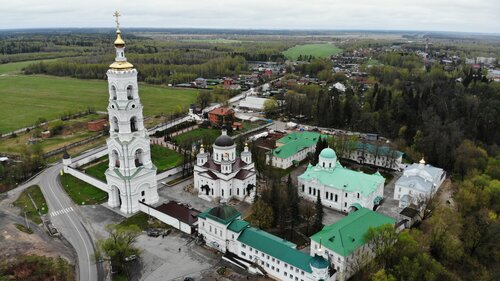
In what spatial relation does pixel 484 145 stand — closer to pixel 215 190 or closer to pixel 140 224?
pixel 215 190

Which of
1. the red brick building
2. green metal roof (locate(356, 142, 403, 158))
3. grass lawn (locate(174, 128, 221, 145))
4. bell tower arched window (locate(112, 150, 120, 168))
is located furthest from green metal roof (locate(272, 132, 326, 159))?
bell tower arched window (locate(112, 150, 120, 168))

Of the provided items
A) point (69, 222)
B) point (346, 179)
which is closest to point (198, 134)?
point (69, 222)

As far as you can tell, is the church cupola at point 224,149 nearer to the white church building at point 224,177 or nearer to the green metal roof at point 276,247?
the white church building at point 224,177

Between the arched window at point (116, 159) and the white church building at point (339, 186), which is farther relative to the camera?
the white church building at point (339, 186)

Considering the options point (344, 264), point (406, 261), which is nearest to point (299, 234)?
point (344, 264)

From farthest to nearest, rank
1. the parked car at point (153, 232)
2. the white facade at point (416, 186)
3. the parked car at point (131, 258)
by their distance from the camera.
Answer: the white facade at point (416, 186) → the parked car at point (153, 232) → the parked car at point (131, 258)

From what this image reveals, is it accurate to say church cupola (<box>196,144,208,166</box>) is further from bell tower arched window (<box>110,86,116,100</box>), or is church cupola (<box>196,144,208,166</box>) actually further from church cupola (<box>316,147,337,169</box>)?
church cupola (<box>316,147,337,169</box>)

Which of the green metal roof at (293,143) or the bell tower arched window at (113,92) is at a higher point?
the bell tower arched window at (113,92)

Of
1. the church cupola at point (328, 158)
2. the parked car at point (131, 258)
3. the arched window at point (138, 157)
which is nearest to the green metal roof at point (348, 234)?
the church cupola at point (328, 158)
